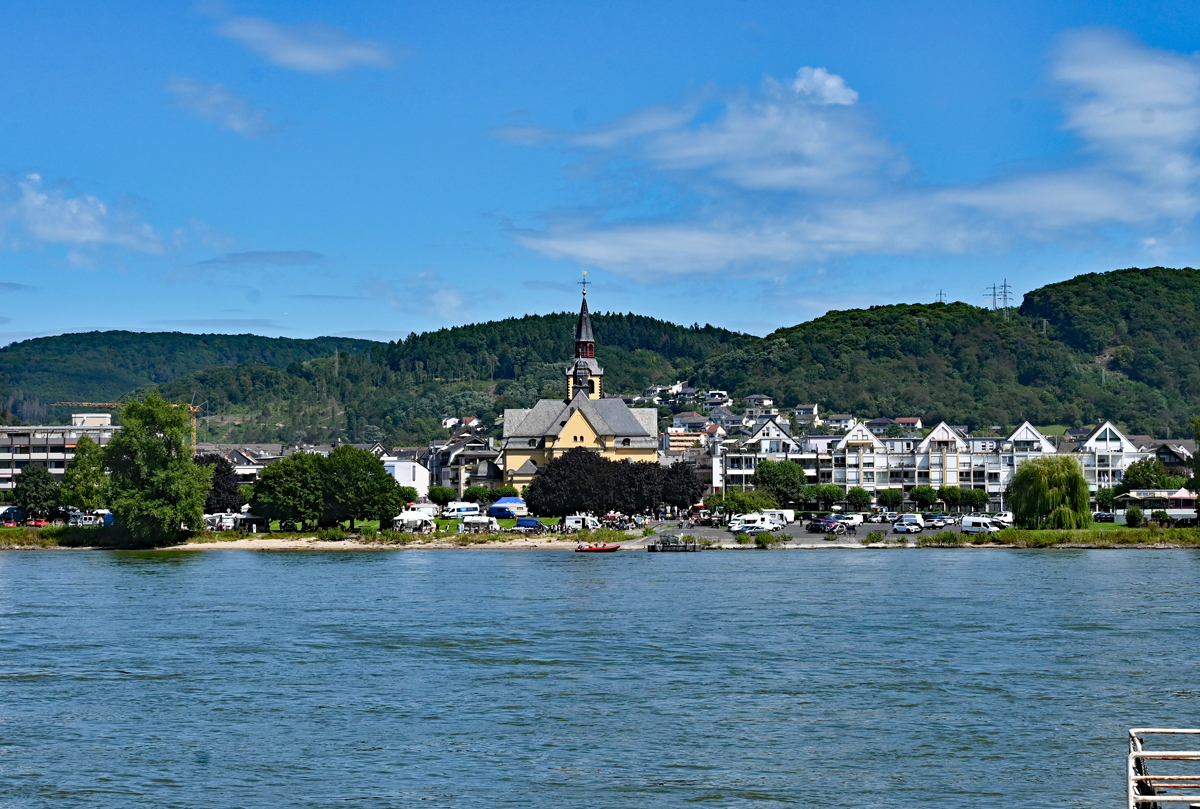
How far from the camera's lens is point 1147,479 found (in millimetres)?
108500

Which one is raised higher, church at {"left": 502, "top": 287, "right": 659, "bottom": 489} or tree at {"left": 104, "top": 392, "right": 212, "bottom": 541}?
church at {"left": 502, "top": 287, "right": 659, "bottom": 489}

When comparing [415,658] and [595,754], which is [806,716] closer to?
[595,754]

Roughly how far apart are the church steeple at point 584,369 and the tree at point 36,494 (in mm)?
56682

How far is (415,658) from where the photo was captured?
37.0 m

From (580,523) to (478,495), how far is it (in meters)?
28.5

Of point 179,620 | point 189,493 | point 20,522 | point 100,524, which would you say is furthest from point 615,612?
point 20,522

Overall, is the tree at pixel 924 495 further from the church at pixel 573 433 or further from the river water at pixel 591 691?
the river water at pixel 591 691

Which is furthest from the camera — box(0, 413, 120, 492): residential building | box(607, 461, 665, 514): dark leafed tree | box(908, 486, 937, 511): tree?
box(0, 413, 120, 492): residential building

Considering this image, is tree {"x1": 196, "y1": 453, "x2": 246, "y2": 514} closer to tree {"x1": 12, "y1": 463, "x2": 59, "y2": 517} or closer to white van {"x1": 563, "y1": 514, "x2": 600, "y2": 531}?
tree {"x1": 12, "y1": 463, "x2": 59, "y2": 517}

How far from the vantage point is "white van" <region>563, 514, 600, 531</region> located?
91775 millimetres

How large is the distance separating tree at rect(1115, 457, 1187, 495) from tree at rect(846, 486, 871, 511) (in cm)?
2086

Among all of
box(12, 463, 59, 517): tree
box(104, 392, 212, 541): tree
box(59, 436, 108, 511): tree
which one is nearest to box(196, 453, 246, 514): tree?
box(59, 436, 108, 511): tree

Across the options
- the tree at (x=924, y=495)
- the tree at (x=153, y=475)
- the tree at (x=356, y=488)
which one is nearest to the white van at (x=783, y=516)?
the tree at (x=924, y=495)

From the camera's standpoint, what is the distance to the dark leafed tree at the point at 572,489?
101188mm
